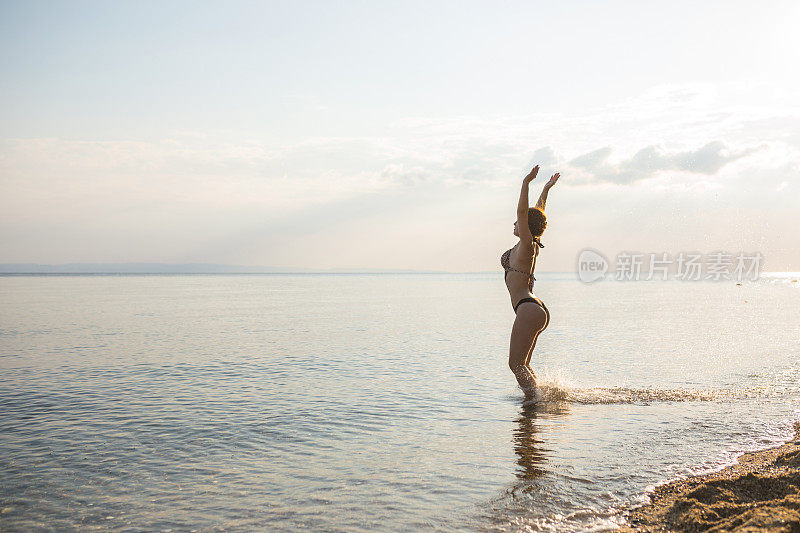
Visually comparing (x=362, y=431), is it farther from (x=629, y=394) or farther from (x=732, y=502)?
(x=629, y=394)

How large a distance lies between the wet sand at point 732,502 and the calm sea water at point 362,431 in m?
0.35

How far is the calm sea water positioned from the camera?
629 cm

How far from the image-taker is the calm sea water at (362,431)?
20.6 feet

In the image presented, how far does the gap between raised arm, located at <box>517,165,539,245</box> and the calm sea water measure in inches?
121

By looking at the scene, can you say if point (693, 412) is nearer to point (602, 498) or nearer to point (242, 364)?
point (602, 498)

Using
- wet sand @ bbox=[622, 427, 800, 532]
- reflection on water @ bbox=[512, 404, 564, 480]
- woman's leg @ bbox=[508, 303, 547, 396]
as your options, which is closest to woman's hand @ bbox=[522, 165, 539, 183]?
woman's leg @ bbox=[508, 303, 547, 396]

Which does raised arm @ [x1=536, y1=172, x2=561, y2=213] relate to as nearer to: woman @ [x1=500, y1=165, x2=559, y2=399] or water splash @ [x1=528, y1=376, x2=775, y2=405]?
woman @ [x1=500, y1=165, x2=559, y2=399]

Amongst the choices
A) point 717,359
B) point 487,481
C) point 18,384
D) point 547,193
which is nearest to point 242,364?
point 18,384

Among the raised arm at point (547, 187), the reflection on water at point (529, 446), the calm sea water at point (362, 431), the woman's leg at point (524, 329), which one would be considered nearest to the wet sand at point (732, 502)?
the calm sea water at point (362, 431)

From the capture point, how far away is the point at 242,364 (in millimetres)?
17141

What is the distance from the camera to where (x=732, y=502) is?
18.8 ft

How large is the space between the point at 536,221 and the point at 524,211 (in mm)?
591

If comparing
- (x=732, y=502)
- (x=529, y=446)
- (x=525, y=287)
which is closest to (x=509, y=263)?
(x=525, y=287)

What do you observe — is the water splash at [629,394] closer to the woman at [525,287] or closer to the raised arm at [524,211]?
the woman at [525,287]
